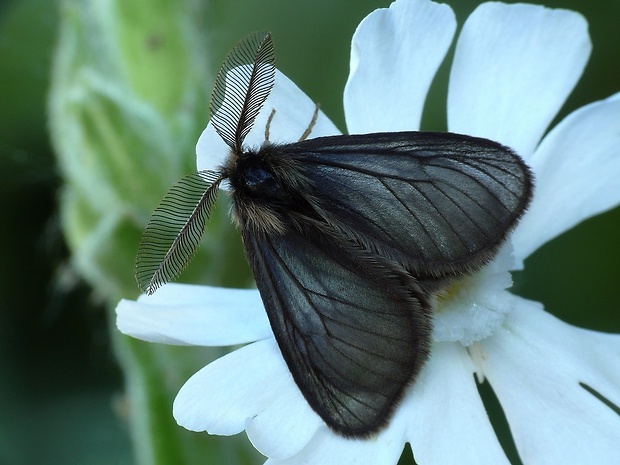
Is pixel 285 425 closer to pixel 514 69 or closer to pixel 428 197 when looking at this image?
pixel 428 197

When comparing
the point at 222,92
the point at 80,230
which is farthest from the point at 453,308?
the point at 80,230

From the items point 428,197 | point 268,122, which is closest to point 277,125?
point 268,122

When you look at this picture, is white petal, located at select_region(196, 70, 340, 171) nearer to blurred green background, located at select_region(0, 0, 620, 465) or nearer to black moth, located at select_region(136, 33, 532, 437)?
black moth, located at select_region(136, 33, 532, 437)

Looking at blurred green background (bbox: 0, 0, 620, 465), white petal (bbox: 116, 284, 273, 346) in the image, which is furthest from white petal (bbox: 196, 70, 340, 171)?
blurred green background (bbox: 0, 0, 620, 465)

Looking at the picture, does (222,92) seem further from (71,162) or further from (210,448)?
(210,448)

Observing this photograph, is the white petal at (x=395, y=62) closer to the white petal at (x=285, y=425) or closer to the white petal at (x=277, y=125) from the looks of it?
the white petal at (x=277, y=125)

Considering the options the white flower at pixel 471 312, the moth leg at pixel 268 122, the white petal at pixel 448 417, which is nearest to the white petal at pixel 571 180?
the white flower at pixel 471 312
